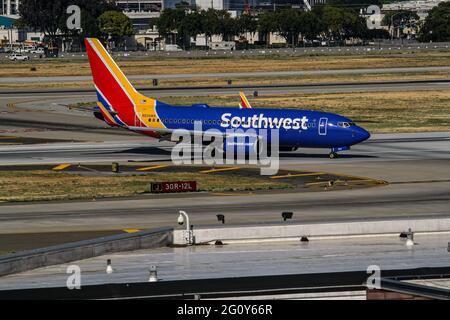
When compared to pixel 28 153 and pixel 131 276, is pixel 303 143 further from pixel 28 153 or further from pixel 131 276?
pixel 131 276

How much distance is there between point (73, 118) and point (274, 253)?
9338 cm

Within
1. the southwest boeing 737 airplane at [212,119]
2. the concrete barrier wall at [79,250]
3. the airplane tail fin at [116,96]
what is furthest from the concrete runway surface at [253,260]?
the airplane tail fin at [116,96]

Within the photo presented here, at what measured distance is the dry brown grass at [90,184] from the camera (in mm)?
74250

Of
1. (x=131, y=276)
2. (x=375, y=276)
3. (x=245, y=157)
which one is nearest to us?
(x=375, y=276)

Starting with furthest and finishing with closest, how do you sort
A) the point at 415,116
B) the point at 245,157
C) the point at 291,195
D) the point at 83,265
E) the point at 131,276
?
the point at 415,116, the point at 245,157, the point at 291,195, the point at 83,265, the point at 131,276

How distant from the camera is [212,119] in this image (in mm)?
92375

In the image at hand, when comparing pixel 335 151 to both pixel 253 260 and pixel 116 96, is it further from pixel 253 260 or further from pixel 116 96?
pixel 253 260

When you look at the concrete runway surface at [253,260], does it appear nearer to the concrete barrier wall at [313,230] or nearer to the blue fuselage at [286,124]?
the concrete barrier wall at [313,230]

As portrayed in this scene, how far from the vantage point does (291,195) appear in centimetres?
7350

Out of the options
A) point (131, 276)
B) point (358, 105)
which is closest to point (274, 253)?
point (131, 276)

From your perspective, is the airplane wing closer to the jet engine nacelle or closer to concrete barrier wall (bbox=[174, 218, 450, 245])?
the jet engine nacelle

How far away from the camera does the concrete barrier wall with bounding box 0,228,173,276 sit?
125ft

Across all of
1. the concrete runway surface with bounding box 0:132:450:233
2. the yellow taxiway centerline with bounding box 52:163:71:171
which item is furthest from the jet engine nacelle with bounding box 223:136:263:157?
the yellow taxiway centerline with bounding box 52:163:71:171

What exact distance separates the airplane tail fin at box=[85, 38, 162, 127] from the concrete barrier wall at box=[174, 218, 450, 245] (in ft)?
162
